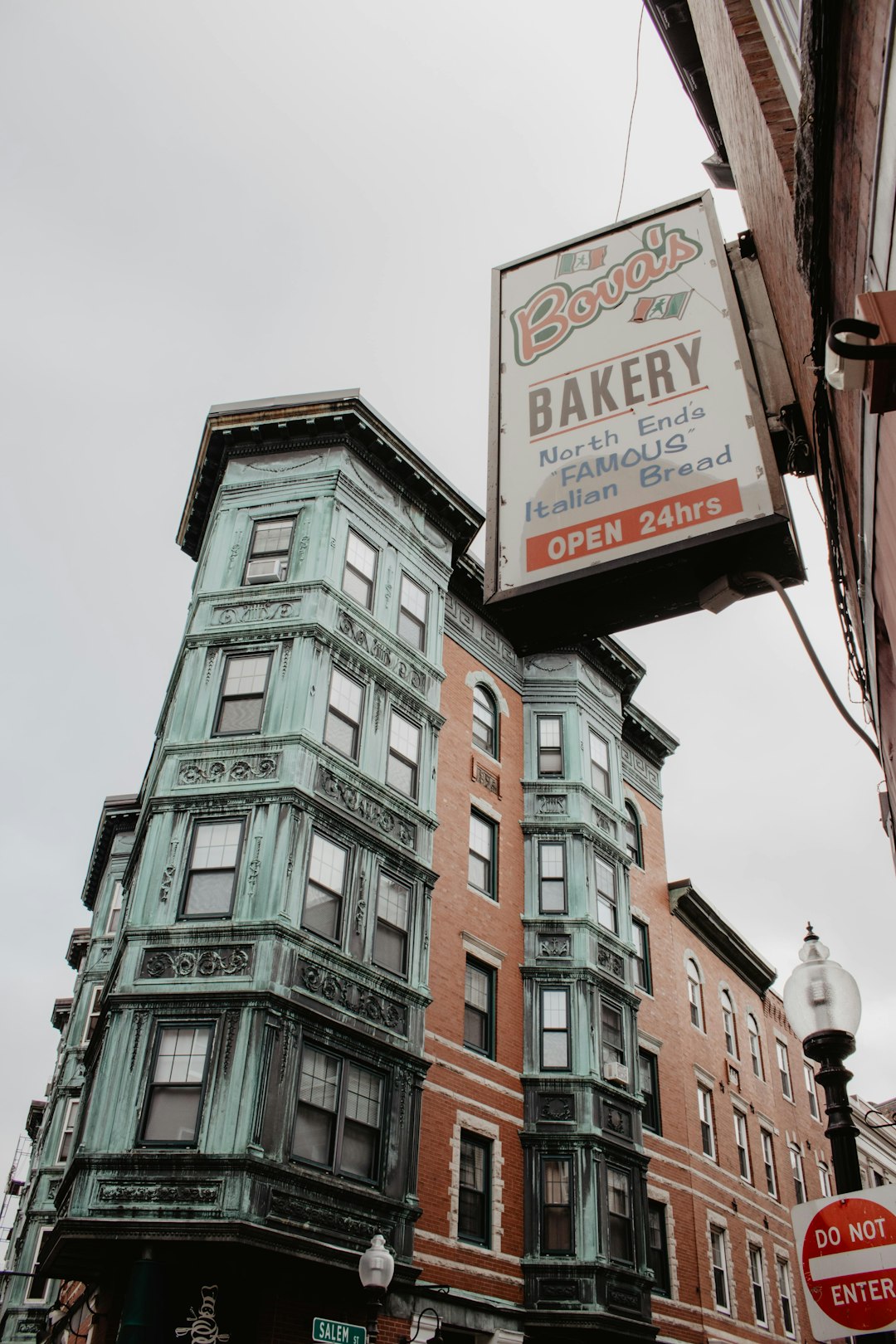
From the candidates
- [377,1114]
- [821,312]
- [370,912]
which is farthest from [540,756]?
[821,312]

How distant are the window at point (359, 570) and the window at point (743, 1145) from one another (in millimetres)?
19547

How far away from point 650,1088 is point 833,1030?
Result: 21.4 meters

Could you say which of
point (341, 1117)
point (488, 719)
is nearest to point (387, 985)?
point (341, 1117)

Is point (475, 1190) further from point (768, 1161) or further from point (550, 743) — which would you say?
point (768, 1161)

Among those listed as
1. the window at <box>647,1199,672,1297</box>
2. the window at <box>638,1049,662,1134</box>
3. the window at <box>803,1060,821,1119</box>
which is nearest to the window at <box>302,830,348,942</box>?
the window at <box>638,1049,662,1134</box>

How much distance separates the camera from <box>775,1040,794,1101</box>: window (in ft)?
115

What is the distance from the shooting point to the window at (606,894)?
81.3ft

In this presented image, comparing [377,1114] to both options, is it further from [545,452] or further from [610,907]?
[545,452]

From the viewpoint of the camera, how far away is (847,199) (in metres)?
4.60

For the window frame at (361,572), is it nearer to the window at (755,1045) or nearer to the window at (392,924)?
the window at (392,924)

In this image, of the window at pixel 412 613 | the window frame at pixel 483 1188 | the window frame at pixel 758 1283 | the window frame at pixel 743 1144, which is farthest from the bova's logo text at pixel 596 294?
the window frame at pixel 758 1283

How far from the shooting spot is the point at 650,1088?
25.7 metres

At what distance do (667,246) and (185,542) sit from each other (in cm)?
1821

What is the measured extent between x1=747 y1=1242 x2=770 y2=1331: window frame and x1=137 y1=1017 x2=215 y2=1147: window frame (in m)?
19.9
